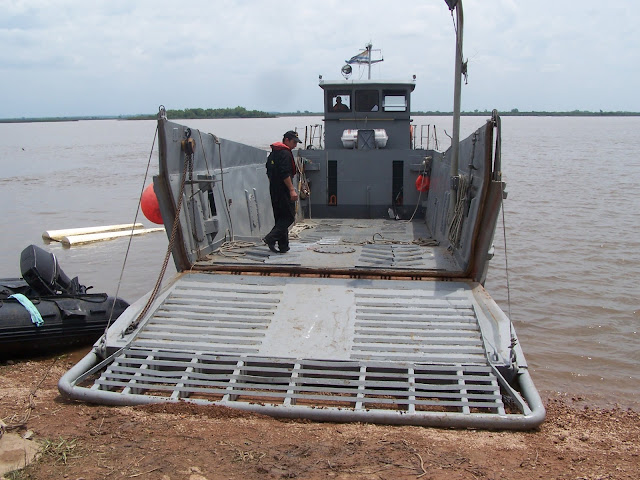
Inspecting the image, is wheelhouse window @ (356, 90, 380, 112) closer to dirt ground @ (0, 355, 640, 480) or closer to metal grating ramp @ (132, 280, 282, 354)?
metal grating ramp @ (132, 280, 282, 354)

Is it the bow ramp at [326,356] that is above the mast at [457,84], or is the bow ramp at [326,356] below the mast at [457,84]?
below

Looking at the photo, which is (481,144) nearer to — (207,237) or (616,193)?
(207,237)

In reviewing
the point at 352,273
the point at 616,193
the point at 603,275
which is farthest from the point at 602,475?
the point at 616,193

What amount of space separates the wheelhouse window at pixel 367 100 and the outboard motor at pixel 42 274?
293 inches

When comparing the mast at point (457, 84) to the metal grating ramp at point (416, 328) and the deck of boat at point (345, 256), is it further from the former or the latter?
the metal grating ramp at point (416, 328)

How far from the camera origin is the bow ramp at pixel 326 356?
4109mm

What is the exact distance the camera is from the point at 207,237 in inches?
258

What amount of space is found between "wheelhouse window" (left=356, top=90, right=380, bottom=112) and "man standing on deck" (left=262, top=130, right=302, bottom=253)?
6.26m

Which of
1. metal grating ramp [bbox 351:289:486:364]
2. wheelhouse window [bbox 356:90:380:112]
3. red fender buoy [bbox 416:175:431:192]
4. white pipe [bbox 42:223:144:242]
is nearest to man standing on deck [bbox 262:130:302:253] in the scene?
metal grating ramp [bbox 351:289:486:364]

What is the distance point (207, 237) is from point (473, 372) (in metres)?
3.26

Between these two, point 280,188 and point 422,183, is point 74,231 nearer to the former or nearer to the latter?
point 422,183

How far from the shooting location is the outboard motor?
6.56 metres

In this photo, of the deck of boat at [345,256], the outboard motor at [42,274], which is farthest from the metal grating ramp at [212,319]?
the outboard motor at [42,274]

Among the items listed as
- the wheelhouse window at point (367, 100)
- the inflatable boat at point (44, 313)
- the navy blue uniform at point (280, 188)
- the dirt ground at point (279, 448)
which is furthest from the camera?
the wheelhouse window at point (367, 100)
